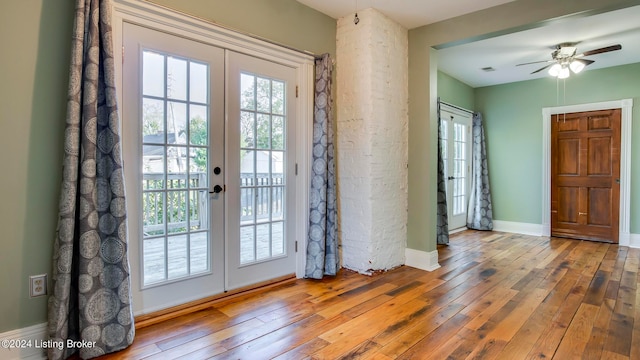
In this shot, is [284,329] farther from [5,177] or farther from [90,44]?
[90,44]

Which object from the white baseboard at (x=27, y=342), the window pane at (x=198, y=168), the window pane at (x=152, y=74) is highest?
the window pane at (x=152, y=74)

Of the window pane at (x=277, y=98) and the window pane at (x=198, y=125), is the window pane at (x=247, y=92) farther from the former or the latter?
the window pane at (x=198, y=125)

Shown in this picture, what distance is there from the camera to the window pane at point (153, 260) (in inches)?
91.5

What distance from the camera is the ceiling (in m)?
3.21

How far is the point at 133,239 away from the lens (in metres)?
2.25

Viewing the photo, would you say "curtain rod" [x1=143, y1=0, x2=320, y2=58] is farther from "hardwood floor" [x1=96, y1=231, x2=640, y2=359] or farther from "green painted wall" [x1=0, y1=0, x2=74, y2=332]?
"hardwood floor" [x1=96, y1=231, x2=640, y2=359]

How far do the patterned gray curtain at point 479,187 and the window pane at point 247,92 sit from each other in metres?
4.67

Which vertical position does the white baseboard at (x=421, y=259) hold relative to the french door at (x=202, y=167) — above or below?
below

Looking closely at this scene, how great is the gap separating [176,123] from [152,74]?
361mm

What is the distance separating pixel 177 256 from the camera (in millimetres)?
2475

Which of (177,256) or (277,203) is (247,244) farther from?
(177,256)

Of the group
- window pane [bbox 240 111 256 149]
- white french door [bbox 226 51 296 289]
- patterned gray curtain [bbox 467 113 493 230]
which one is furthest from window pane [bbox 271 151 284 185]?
patterned gray curtain [bbox 467 113 493 230]

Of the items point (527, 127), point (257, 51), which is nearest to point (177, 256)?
point (257, 51)

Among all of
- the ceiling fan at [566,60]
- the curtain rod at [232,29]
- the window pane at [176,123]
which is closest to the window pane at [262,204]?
the window pane at [176,123]
